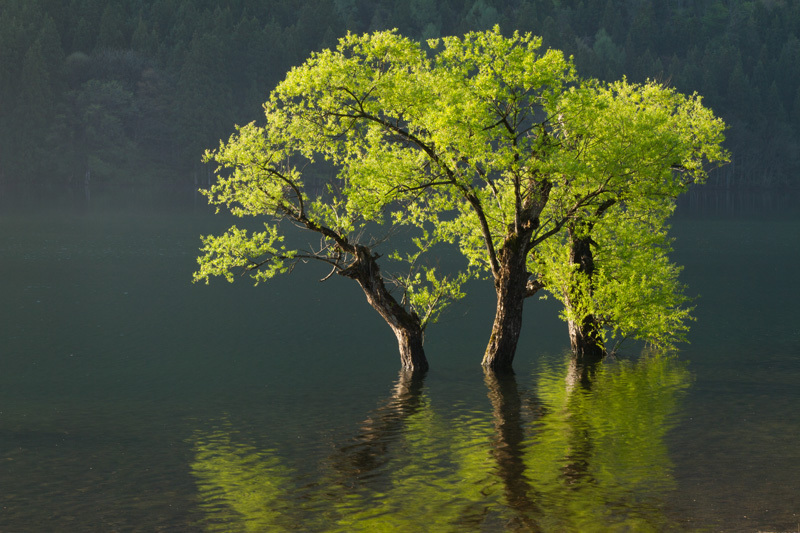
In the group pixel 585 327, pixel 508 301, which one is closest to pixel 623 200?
pixel 508 301

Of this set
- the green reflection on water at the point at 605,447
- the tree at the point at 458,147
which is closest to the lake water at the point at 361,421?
the green reflection on water at the point at 605,447

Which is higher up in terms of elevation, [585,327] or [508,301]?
[508,301]

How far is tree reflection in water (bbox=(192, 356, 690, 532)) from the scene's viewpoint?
22.5 meters

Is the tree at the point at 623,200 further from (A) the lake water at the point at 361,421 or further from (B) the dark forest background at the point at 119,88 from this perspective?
(B) the dark forest background at the point at 119,88

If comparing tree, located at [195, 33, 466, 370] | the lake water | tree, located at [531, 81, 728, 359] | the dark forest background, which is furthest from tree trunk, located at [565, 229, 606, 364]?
the dark forest background

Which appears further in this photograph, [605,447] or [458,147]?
[458,147]

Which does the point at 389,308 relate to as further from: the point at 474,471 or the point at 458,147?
the point at 474,471

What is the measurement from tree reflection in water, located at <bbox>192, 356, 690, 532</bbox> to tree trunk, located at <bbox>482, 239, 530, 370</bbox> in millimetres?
2772

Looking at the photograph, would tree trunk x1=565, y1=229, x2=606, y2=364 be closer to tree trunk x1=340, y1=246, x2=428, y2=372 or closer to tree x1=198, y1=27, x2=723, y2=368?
tree x1=198, y1=27, x2=723, y2=368

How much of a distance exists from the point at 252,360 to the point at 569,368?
1451cm

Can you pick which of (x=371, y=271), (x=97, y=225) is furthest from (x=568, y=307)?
(x=97, y=225)

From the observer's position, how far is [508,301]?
38.2m

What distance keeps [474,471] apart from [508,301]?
12.6 meters

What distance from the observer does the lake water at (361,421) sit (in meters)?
23.4
